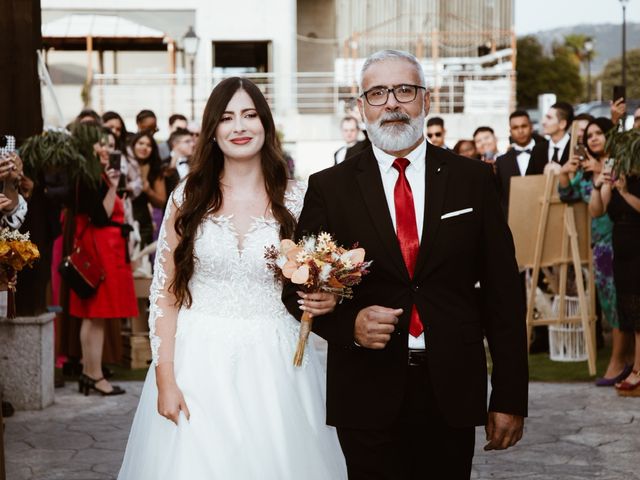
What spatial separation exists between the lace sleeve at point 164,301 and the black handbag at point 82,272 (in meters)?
4.22

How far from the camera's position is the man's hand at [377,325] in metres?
3.82

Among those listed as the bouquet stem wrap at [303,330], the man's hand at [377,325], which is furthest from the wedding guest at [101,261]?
the man's hand at [377,325]

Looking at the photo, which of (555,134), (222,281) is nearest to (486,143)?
(555,134)

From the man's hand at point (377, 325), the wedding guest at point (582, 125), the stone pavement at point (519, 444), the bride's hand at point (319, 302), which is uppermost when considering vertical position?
the wedding guest at point (582, 125)

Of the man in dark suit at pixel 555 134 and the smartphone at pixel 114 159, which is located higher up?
the man in dark suit at pixel 555 134

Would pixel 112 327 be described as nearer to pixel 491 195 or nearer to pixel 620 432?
pixel 620 432

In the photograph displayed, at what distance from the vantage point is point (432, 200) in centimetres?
405

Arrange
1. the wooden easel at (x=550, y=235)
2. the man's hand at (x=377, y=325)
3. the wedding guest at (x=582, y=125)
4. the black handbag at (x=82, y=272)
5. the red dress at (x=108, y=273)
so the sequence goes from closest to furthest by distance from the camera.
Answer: the man's hand at (x=377, y=325)
the black handbag at (x=82, y=272)
the red dress at (x=108, y=273)
the wedding guest at (x=582, y=125)
the wooden easel at (x=550, y=235)

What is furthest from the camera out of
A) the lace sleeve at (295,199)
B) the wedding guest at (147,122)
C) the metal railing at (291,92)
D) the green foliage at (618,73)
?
the green foliage at (618,73)

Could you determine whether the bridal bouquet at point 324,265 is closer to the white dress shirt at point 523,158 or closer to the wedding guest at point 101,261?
the wedding guest at point 101,261

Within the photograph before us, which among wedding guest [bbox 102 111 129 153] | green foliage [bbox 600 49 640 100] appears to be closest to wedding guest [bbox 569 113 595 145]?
wedding guest [bbox 102 111 129 153]

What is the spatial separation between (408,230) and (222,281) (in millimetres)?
1257

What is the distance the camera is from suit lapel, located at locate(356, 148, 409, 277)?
3992mm

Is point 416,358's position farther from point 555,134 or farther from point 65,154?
point 555,134
